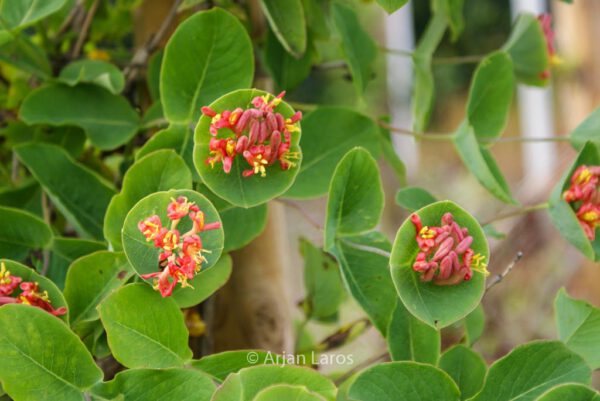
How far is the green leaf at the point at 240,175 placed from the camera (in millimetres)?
342

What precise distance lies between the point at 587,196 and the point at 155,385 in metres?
0.23

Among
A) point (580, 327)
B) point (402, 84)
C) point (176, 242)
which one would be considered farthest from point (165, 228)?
point (402, 84)

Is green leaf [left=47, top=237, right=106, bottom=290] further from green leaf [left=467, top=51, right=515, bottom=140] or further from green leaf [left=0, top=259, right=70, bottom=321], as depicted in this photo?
green leaf [left=467, top=51, right=515, bottom=140]

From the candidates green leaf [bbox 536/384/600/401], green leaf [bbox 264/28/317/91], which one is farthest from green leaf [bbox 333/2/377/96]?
green leaf [bbox 536/384/600/401]

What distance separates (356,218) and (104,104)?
0.58 ft

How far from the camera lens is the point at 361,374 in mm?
334

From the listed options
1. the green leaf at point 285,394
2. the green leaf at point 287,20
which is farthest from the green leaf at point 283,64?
the green leaf at point 285,394

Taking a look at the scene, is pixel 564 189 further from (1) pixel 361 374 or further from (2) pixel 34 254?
(2) pixel 34 254

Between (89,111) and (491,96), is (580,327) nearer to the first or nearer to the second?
(491,96)

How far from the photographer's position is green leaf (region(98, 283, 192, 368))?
0.32 m

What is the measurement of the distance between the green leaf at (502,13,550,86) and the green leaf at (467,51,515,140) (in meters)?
0.07

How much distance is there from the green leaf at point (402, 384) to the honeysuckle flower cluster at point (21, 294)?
133 millimetres

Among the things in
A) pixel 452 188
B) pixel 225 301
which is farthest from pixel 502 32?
A: pixel 225 301

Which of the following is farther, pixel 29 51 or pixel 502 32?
pixel 502 32
